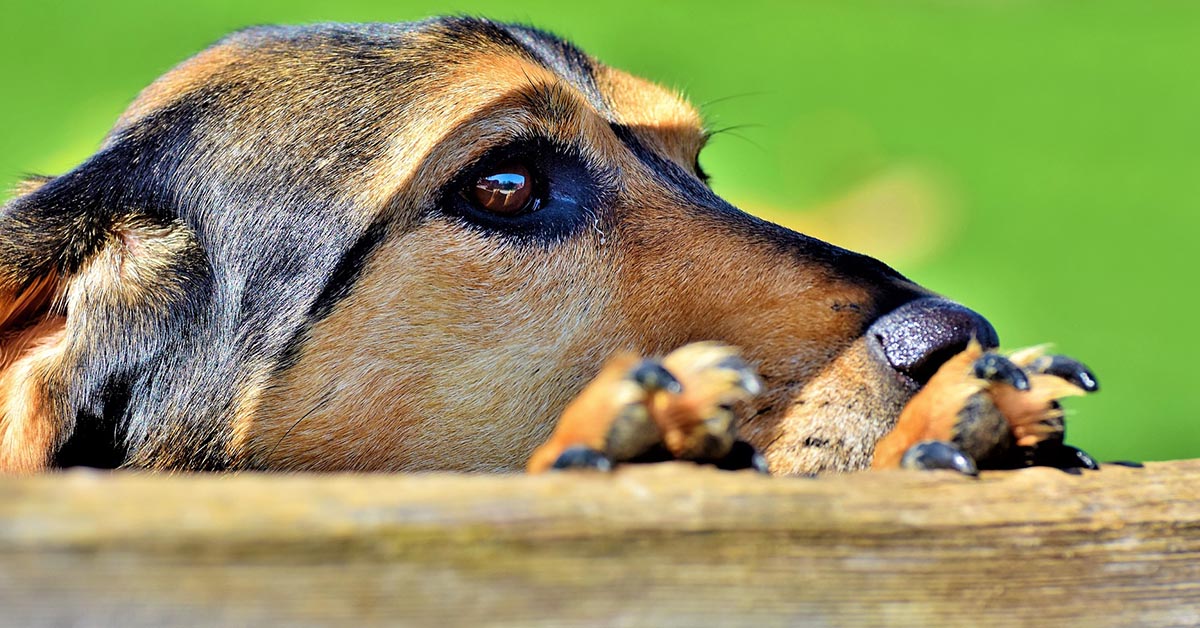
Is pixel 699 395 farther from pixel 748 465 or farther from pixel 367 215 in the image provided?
pixel 367 215

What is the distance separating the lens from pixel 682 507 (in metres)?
1.63

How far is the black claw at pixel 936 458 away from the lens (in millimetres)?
2037

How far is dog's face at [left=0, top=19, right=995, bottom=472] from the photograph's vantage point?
3.25m

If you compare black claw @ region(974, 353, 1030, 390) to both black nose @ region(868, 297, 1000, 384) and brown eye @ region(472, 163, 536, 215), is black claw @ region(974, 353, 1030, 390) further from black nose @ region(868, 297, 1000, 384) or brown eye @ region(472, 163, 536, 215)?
brown eye @ region(472, 163, 536, 215)

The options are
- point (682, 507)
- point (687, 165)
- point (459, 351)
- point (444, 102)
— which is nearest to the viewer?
point (682, 507)

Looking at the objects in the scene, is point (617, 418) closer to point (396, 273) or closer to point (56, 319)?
point (396, 273)

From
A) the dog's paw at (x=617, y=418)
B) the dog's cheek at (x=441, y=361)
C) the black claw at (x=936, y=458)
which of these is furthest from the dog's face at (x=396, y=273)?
the dog's paw at (x=617, y=418)

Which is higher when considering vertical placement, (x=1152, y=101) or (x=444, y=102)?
(x=1152, y=101)

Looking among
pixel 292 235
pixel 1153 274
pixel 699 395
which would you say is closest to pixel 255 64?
pixel 292 235

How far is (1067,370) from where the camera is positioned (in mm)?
2508

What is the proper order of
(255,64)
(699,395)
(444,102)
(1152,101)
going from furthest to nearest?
1. (1152,101)
2. (255,64)
3. (444,102)
4. (699,395)

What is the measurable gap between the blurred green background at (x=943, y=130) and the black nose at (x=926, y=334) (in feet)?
16.0

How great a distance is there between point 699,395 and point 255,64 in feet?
7.80

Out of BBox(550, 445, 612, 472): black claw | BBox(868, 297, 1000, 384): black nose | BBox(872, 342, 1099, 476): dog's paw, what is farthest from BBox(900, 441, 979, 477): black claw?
BBox(868, 297, 1000, 384): black nose
